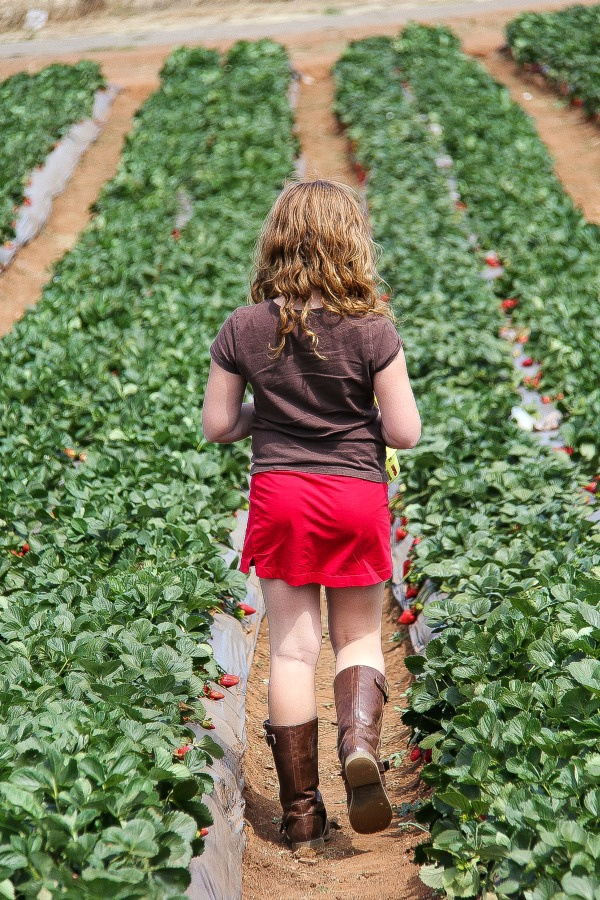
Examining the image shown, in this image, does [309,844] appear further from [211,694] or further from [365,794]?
[211,694]

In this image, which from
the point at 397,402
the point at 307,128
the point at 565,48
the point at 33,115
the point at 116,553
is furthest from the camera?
the point at 565,48

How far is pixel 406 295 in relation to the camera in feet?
24.8

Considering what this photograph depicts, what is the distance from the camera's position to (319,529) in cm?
280

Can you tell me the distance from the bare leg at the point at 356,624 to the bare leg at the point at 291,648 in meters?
0.10

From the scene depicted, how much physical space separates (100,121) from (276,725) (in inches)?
559

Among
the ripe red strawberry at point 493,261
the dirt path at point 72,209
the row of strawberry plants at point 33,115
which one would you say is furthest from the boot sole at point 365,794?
the row of strawberry plants at point 33,115

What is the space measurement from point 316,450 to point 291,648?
63 cm

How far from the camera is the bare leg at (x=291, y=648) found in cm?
289

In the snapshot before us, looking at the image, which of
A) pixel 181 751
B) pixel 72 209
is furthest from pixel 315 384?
pixel 72 209

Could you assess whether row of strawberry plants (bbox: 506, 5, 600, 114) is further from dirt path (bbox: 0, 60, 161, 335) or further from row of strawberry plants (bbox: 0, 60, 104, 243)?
row of strawberry plants (bbox: 0, 60, 104, 243)

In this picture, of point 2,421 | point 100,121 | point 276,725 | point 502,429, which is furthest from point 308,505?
point 100,121

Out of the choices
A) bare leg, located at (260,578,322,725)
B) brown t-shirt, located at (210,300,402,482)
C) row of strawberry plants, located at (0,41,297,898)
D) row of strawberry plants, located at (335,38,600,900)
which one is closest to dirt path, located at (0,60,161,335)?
row of strawberry plants, located at (0,41,297,898)

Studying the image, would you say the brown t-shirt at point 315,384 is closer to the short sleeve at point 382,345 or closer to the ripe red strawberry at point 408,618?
the short sleeve at point 382,345

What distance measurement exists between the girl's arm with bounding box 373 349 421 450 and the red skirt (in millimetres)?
186
